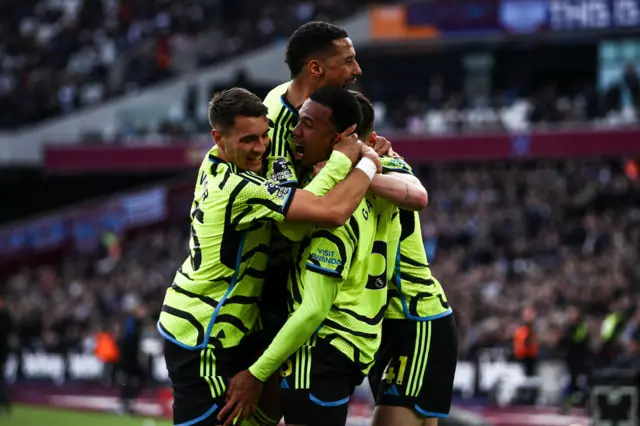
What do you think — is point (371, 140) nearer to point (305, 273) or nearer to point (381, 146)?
point (381, 146)

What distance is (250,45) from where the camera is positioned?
3341 cm

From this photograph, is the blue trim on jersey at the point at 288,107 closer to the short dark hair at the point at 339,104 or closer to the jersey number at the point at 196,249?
the short dark hair at the point at 339,104

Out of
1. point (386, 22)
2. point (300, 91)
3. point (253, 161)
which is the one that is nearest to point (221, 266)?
point (253, 161)

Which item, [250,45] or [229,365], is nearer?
[229,365]

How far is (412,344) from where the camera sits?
6754 mm

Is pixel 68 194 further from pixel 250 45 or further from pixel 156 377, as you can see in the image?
pixel 156 377

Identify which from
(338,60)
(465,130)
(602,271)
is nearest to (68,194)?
(465,130)

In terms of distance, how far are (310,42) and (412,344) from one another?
1.60m

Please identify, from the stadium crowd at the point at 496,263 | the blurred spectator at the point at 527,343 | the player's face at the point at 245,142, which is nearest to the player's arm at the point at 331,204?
the player's face at the point at 245,142

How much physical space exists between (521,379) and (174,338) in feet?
48.8

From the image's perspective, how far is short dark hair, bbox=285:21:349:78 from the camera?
265 inches

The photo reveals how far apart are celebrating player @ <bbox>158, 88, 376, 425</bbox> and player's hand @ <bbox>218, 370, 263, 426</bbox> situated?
0.26 ft

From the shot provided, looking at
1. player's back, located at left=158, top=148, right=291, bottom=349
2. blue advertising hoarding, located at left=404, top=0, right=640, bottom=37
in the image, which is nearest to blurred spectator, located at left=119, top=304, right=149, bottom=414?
blue advertising hoarding, located at left=404, top=0, right=640, bottom=37

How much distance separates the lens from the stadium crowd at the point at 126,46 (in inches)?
1319
